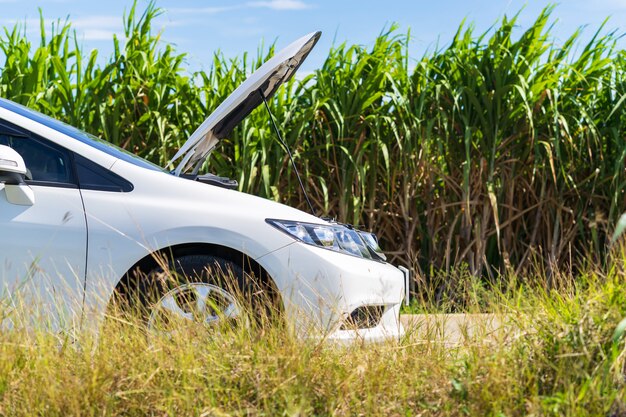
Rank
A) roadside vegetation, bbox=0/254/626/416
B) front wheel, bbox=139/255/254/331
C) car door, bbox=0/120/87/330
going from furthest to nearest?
car door, bbox=0/120/87/330, front wheel, bbox=139/255/254/331, roadside vegetation, bbox=0/254/626/416

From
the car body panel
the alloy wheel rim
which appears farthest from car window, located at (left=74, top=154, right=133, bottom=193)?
the alloy wheel rim

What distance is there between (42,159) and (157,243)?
739 millimetres

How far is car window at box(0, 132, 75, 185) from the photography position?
410 cm

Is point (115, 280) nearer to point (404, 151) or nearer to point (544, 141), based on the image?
point (404, 151)

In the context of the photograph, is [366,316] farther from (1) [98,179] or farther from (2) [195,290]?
(1) [98,179]

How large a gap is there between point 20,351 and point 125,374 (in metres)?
0.51

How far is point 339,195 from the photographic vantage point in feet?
23.9

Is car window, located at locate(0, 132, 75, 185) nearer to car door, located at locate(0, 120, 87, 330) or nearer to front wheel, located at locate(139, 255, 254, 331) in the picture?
car door, located at locate(0, 120, 87, 330)

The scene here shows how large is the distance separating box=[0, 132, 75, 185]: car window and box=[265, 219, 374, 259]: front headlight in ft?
3.31

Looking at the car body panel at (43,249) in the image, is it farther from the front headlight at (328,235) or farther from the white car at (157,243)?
the front headlight at (328,235)

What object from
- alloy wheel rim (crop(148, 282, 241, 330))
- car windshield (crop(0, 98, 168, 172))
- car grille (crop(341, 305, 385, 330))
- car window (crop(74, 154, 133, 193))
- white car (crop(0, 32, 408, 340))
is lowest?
car grille (crop(341, 305, 385, 330))

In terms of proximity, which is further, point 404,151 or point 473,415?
point 404,151

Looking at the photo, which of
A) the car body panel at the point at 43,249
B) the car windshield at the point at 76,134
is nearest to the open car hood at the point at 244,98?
the car windshield at the point at 76,134

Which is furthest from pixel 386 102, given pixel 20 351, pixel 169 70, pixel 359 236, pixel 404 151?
pixel 20 351
